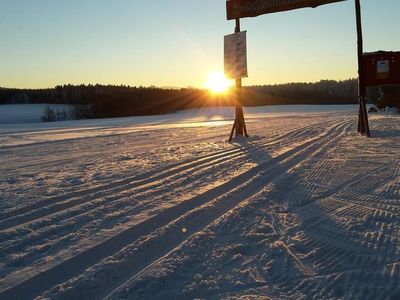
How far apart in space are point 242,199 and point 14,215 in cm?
288

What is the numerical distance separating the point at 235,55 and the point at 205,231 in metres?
10.1

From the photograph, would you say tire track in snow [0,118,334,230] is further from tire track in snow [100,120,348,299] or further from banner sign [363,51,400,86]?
banner sign [363,51,400,86]

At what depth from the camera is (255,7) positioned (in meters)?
13.8

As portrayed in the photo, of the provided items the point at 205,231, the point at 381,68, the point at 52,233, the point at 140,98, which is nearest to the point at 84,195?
the point at 52,233

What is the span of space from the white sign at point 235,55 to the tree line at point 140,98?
61254 millimetres

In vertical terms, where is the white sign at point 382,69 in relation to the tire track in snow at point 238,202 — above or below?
above

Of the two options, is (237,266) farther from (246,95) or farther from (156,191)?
(246,95)

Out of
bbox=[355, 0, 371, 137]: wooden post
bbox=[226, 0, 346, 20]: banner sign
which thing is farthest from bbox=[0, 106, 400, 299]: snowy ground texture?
bbox=[226, 0, 346, 20]: banner sign

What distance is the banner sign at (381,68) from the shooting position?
1362 cm

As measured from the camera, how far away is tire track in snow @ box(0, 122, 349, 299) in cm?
333

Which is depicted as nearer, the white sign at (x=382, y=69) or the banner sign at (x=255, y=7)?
the banner sign at (x=255, y=7)

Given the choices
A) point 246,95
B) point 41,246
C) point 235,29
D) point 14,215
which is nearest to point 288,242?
point 41,246

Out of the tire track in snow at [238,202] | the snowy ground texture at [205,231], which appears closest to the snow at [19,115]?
the tire track in snow at [238,202]

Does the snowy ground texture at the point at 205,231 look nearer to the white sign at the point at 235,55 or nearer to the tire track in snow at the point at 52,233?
the tire track in snow at the point at 52,233
